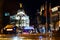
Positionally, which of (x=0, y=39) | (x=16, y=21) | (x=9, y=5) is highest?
(x=9, y=5)

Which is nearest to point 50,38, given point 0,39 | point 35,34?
point 35,34

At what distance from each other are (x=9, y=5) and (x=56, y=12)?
2.00 feet

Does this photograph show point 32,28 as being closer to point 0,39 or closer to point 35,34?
point 35,34

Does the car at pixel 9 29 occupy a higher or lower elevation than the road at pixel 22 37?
higher

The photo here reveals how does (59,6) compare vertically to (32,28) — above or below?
above

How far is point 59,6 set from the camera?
337 centimetres

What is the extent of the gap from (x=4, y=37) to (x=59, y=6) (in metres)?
0.81

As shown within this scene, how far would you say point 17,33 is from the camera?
131 inches

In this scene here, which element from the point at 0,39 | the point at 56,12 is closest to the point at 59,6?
the point at 56,12

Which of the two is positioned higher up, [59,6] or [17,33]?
[59,6]

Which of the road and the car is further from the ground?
the car

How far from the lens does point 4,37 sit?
3.28 m

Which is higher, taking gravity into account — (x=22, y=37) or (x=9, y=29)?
(x=9, y=29)

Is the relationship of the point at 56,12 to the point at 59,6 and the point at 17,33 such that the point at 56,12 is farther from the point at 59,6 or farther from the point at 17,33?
the point at 17,33
